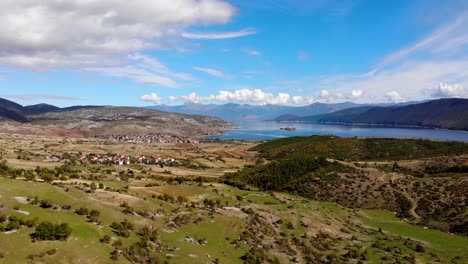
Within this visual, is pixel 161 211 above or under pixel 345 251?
above

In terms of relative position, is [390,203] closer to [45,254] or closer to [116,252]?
[116,252]

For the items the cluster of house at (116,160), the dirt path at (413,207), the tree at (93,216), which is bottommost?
the dirt path at (413,207)

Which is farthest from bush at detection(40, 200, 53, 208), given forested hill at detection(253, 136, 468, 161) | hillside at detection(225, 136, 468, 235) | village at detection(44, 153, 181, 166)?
forested hill at detection(253, 136, 468, 161)

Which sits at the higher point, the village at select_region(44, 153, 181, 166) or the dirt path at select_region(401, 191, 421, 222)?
the village at select_region(44, 153, 181, 166)

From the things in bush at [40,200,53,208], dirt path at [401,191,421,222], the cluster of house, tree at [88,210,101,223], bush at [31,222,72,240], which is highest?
bush at [40,200,53,208]

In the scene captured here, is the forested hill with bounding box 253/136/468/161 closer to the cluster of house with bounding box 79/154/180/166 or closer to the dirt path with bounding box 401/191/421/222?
the cluster of house with bounding box 79/154/180/166

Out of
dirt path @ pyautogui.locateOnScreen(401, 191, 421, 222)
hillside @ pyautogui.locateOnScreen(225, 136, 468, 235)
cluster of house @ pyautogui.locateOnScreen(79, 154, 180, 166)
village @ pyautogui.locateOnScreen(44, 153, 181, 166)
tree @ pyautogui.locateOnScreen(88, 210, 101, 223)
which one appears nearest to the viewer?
tree @ pyautogui.locateOnScreen(88, 210, 101, 223)

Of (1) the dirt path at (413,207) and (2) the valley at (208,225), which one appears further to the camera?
(1) the dirt path at (413,207)

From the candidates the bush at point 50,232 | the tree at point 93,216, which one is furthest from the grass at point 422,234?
the bush at point 50,232

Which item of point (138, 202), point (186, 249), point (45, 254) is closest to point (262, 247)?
point (186, 249)

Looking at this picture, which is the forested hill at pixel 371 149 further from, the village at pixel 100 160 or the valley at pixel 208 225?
the valley at pixel 208 225

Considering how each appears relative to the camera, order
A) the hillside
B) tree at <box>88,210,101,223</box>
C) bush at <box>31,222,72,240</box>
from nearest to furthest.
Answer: bush at <box>31,222,72,240</box>, tree at <box>88,210,101,223</box>, the hillside
